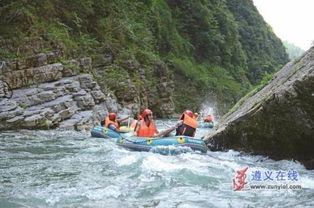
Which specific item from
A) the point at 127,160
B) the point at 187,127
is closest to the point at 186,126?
the point at 187,127

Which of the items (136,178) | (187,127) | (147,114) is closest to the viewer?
(136,178)

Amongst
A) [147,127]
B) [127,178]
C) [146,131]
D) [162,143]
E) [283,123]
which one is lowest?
[127,178]

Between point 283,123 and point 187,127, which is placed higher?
point 283,123

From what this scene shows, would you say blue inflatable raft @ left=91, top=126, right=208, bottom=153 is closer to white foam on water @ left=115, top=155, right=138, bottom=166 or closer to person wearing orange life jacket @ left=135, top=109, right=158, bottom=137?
person wearing orange life jacket @ left=135, top=109, right=158, bottom=137

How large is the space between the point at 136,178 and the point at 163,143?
308 cm

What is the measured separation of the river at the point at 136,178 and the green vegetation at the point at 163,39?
7.49m

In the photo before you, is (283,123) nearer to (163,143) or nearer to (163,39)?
(163,143)

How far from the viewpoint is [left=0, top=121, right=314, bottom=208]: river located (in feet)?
18.2

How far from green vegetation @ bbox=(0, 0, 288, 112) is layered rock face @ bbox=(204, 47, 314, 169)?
9497 mm

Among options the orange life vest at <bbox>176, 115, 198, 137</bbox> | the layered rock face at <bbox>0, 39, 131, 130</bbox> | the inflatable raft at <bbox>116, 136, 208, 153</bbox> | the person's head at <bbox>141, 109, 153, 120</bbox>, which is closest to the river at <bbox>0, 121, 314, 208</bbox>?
the inflatable raft at <bbox>116, 136, 208, 153</bbox>

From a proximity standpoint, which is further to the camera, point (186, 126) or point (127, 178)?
point (186, 126)

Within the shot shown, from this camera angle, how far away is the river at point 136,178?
5535 mm

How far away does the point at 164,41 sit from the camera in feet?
110

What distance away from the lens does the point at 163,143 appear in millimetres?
9930
